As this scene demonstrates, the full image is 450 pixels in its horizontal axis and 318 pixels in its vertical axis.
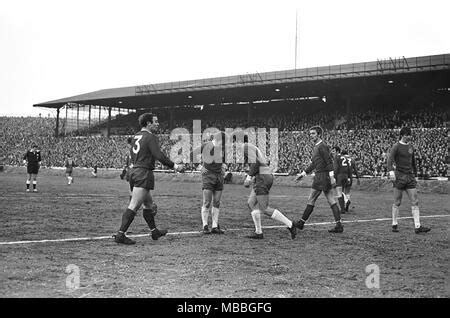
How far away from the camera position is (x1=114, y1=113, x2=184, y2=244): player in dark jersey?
8234mm

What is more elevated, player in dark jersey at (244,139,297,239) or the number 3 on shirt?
the number 3 on shirt

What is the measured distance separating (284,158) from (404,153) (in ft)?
87.1

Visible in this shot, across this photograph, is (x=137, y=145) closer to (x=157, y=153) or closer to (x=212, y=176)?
(x=157, y=153)

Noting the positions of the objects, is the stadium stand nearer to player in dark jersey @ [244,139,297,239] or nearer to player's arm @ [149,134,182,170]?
player in dark jersey @ [244,139,297,239]

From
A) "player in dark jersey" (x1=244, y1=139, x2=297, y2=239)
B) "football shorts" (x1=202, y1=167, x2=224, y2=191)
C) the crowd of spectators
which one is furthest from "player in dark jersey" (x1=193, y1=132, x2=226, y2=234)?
the crowd of spectators

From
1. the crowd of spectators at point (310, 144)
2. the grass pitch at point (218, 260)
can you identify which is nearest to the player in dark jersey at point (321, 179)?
the grass pitch at point (218, 260)

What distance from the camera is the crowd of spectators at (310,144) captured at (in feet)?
103

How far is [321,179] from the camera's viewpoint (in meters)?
10.3

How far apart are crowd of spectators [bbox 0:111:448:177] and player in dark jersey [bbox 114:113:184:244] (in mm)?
23904

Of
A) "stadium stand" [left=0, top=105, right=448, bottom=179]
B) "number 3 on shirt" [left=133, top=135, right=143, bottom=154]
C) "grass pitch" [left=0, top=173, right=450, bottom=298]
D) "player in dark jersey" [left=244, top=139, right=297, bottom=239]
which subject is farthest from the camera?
"stadium stand" [left=0, top=105, right=448, bottom=179]

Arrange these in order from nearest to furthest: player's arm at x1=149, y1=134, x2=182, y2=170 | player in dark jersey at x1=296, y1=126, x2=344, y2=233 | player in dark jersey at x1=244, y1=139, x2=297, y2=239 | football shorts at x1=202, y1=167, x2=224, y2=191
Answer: player's arm at x1=149, y1=134, x2=182, y2=170
player in dark jersey at x1=244, y1=139, x2=297, y2=239
football shorts at x1=202, y1=167, x2=224, y2=191
player in dark jersey at x1=296, y1=126, x2=344, y2=233

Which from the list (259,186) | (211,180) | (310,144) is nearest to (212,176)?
(211,180)

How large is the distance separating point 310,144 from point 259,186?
28.6m

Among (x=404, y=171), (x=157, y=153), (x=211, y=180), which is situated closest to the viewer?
(x=157, y=153)
